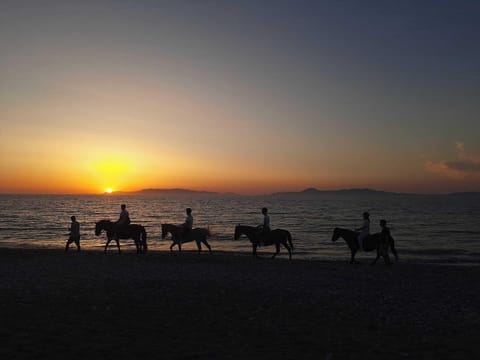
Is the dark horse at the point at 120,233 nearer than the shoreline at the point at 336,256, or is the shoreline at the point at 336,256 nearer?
the dark horse at the point at 120,233

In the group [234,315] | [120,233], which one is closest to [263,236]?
[120,233]

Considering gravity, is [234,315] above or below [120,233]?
below

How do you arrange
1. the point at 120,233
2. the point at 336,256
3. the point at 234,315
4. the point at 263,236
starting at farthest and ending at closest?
the point at 336,256
the point at 120,233
the point at 263,236
the point at 234,315

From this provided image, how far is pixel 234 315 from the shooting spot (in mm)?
10445

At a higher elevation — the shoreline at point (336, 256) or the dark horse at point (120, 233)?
the dark horse at point (120, 233)

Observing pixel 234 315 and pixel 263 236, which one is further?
pixel 263 236

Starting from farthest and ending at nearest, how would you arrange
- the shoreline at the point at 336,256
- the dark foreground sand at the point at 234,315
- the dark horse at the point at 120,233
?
the shoreline at the point at 336,256 → the dark horse at the point at 120,233 → the dark foreground sand at the point at 234,315

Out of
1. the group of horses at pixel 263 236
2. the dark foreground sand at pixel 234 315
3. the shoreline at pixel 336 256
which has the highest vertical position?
the group of horses at pixel 263 236

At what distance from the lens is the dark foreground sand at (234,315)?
26.2ft

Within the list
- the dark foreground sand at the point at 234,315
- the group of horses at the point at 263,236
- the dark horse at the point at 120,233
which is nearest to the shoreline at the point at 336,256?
the group of horses at the point at 263,236

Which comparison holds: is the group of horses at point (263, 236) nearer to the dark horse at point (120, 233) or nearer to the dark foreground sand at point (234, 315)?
the dark horse at point (120, 233)

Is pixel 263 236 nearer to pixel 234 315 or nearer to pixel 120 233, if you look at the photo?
pixel 120 233

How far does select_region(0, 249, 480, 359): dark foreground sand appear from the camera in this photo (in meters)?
7.97

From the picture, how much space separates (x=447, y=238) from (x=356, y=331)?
38.9 m
